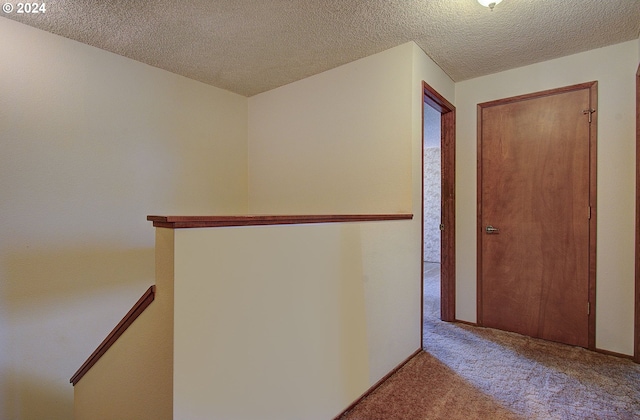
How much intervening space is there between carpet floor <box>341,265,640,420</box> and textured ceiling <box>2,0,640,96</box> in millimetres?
2423

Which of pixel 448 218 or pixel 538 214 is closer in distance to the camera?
pixel 538 214

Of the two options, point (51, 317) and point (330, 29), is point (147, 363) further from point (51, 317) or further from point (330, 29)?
point (330, 29)

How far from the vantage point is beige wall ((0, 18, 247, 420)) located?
2.10 m

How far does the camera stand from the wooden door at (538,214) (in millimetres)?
2521

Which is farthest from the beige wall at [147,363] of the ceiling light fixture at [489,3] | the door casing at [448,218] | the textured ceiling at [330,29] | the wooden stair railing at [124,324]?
the door casing at [448,218]

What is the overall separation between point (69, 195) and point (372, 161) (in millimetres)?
2365

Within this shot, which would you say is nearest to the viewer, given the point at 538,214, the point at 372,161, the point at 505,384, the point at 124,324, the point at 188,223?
the point at 188,223

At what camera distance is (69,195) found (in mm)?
2307

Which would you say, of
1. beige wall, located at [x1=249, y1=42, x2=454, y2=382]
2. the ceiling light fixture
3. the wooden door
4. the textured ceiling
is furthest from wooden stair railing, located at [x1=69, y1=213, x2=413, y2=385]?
the wooden door

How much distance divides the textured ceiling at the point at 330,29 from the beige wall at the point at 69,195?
0.85 feet

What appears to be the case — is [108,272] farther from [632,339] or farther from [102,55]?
[632,339]

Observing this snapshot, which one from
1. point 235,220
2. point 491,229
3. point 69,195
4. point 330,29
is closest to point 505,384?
point 491,229

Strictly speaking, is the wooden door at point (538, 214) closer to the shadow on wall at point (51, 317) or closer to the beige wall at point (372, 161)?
the beige wall at point (372, 161)

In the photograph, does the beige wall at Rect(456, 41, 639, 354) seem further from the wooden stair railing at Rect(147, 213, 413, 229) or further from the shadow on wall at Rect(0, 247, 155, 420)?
the shadow on wall at Rect(0, 247, 155, 420)
